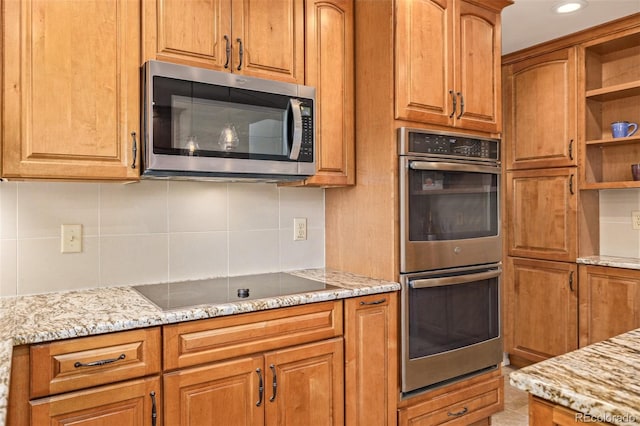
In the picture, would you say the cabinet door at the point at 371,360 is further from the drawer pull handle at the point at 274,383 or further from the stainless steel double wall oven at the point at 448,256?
the drawer pull handle at the point at 274,383

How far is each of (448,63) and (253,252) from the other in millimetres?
1426

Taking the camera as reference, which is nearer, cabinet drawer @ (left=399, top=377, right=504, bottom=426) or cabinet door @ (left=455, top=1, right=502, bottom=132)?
cabinet drawer @ (left=399, top=377, right=504, bottom=426)

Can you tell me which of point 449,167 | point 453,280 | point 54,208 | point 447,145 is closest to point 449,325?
point 453,280

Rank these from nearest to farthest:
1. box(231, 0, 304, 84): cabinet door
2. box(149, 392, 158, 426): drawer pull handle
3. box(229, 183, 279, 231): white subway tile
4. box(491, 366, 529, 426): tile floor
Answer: box(149, 392, 158, 426): drawer pull handle, box(231, 0, 304, 84): cabinet door, box(229, 183, 279, 231): white subway tile, box(491, 366, 529, 426): tile floor

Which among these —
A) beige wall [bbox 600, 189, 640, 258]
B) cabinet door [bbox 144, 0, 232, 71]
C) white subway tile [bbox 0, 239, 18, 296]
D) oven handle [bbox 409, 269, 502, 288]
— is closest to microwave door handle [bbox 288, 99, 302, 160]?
cabinet door [bbox 144, 0, 232, 71]

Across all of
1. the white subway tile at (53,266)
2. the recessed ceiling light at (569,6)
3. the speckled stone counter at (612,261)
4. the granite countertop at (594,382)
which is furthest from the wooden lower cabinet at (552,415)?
the recessed ceiling light at (569,6)

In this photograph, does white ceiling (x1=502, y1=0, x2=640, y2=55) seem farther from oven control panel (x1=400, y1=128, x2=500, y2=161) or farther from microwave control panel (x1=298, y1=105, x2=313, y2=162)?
microwave control panel (x1=298, y1=105, x2=313, y2=162)

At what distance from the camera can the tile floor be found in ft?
8.57

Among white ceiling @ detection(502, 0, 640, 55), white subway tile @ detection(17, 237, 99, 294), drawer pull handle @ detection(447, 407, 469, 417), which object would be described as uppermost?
white ceiling @ detection(502, 0, 640, 55)

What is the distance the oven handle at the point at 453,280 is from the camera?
217 centimetres

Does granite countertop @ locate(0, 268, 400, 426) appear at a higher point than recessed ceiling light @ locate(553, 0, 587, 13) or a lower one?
lower

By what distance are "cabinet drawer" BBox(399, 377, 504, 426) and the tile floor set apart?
0.52ft

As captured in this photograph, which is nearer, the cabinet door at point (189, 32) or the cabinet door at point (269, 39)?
the cabinet door at point (189, 32)

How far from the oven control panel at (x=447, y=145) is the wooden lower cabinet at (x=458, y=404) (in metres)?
1.20
